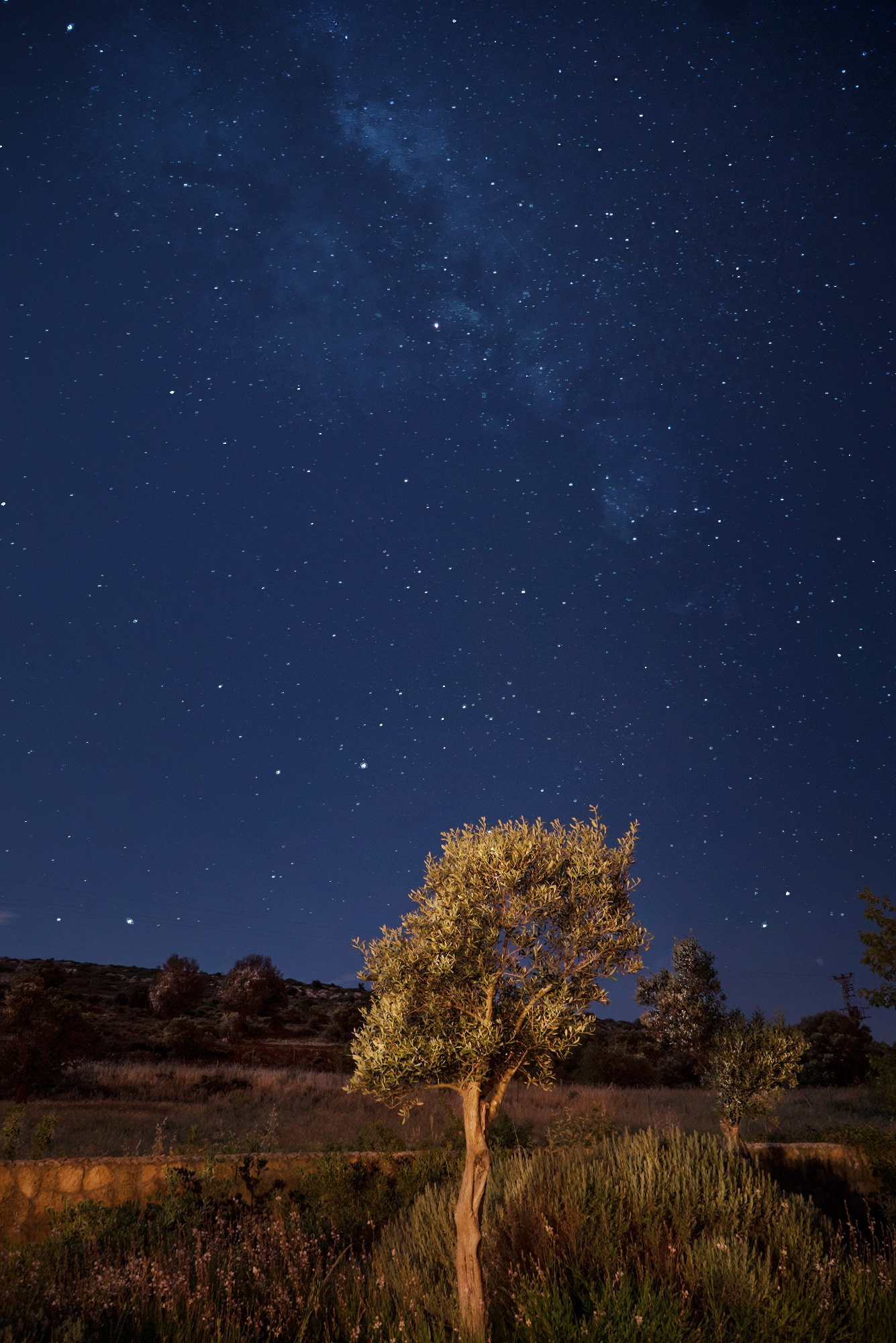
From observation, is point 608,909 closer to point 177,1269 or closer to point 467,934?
point 467,934

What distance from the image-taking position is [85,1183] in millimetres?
11883

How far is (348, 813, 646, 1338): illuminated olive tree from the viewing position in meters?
7.61

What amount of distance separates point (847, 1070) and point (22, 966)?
6455 cm

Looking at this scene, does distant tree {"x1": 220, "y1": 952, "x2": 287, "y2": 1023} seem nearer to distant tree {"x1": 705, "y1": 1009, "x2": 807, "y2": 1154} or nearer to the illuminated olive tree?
distant tree {"x1": 705, "y1": 1009, "x2": 807, "y2": 1154}

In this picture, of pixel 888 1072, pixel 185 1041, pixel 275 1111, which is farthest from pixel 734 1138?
pixel 185 1041

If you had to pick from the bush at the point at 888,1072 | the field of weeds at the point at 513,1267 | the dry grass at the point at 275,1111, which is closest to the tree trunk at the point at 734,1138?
the dry grass at the point at 275,1111

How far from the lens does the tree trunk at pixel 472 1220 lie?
692 centimetres

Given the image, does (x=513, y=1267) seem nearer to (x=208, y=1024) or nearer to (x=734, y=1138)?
(x=734, y=1138)

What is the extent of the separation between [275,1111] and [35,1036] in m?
12.4

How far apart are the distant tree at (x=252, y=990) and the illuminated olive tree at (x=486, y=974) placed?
153 feet

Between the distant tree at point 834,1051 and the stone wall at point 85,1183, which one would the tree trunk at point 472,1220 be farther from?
the distant tree at point 834,1051

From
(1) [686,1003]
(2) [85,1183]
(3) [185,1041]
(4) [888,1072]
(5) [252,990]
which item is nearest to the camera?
(2) [85,1183]

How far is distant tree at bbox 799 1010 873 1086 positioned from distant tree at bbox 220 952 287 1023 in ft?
122

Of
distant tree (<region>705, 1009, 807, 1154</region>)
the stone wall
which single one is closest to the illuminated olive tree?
the stone wall
